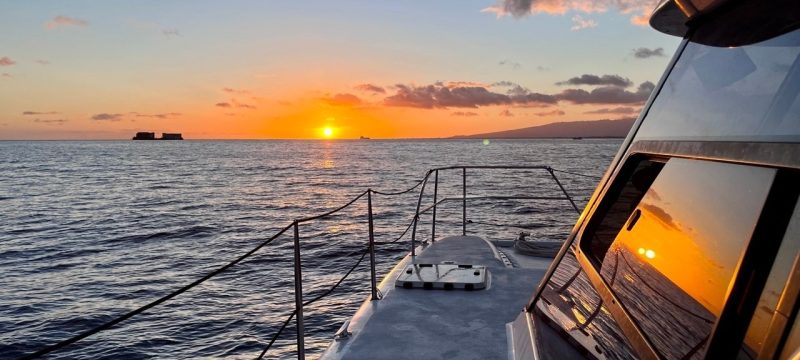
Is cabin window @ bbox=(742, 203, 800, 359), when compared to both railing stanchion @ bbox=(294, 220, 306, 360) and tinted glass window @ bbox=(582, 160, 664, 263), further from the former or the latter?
railing stanchion @ bbox=(294, 220, 306, 360)

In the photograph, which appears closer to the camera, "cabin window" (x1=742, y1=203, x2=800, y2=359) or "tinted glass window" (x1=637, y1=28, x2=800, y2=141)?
"cabin window" (x1=742, y1=203, x2=800, y2=359)

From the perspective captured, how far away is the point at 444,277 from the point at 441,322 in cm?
129

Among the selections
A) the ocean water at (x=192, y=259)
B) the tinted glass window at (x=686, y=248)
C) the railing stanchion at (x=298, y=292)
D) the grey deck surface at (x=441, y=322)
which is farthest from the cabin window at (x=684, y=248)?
the ocean water at (x=192, y=259)

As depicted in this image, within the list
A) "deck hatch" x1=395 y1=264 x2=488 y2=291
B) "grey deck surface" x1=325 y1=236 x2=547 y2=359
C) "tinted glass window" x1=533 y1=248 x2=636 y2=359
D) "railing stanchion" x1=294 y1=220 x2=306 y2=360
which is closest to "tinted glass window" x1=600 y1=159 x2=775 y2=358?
"tinted glass window" x1=533 y1=248 x2=636 y2=359

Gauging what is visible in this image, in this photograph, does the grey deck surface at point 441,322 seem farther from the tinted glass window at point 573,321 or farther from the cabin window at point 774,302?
the cabin window at point 774,302

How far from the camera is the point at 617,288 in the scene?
166 centimetres

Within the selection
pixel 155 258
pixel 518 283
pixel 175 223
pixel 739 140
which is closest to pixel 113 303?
pixel 155 258

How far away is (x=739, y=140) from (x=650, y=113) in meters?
0.88

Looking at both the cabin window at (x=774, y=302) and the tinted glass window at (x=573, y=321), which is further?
the tinted glass window at (x=573, y=321)

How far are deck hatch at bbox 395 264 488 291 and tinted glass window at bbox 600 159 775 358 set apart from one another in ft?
14.1

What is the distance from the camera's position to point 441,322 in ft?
16.1

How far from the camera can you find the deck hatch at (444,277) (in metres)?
5.95

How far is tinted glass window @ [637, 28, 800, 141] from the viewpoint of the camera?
1.07m

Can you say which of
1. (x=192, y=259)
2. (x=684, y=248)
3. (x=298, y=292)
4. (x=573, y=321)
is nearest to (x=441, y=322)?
(x=298, y=292)
